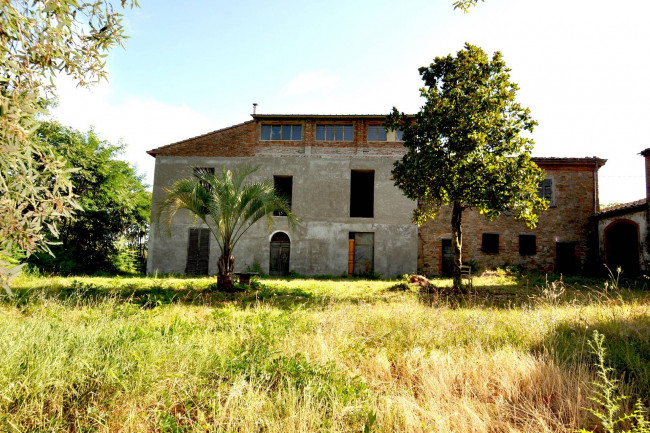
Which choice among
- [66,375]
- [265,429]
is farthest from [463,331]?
[66,375]

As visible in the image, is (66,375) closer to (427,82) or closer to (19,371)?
(19,371)

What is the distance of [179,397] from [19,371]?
4.81 feet

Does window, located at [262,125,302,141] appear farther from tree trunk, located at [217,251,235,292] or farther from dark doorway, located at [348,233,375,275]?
tree trunk, located at [217,251,235,292]

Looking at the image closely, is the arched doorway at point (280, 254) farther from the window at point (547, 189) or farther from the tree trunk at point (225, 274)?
the window at point (547, 189)

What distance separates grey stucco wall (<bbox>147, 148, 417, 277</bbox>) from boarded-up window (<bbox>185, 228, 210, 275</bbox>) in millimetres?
241

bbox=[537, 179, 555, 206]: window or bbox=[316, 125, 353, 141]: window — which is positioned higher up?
bbox=[316, 125, 353, 141]: window

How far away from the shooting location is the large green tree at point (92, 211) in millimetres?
17844

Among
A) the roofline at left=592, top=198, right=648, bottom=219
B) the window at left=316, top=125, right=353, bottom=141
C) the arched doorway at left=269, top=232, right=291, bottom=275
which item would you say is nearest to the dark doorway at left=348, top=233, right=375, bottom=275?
the arched doorway at left=269, top=232, right=291, bottom=275

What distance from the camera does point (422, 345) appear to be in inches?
188

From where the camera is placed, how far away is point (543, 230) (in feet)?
60.7

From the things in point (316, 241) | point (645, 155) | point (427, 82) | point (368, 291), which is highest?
point (427, 82)

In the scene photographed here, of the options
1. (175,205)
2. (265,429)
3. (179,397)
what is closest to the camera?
(265,429)

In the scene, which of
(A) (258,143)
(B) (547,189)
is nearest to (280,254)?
(A) (258,143)

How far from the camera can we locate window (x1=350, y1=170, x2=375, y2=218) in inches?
810
